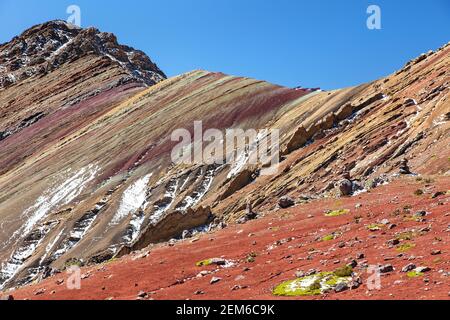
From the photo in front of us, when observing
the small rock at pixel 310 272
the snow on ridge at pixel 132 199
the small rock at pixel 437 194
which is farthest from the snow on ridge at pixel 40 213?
the small rock at pixel 437 194

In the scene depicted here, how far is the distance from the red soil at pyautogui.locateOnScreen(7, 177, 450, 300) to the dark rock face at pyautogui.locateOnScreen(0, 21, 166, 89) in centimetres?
8461

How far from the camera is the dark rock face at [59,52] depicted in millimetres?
119375

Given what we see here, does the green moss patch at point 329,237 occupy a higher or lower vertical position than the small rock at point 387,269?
higher

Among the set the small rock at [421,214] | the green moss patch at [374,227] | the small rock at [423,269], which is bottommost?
the small rock at [423,269]

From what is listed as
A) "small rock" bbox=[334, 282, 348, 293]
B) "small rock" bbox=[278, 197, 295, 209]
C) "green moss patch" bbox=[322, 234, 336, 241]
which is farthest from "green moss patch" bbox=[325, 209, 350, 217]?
"small rock" bbox=[334, 282, 348, 293]

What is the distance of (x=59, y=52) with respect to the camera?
12431cm

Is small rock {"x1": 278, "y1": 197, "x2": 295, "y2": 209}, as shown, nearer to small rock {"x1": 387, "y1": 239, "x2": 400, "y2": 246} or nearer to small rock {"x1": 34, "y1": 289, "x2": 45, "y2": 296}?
small rock {"x1": 387, "y1": 239, "x2": 400, "y2": 246}

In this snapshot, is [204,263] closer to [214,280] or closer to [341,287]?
[214,280]

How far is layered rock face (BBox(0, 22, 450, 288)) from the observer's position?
3925 centimetres

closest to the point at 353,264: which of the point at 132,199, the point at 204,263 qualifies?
the point at 204,263

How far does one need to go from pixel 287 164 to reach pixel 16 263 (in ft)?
83.7

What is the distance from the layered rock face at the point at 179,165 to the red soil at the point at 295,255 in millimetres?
5933

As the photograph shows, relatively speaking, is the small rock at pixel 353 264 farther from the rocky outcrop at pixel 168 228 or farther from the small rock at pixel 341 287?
the rocky outcrop at pixel 168 228

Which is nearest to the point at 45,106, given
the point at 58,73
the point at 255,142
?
the point at 58,73
